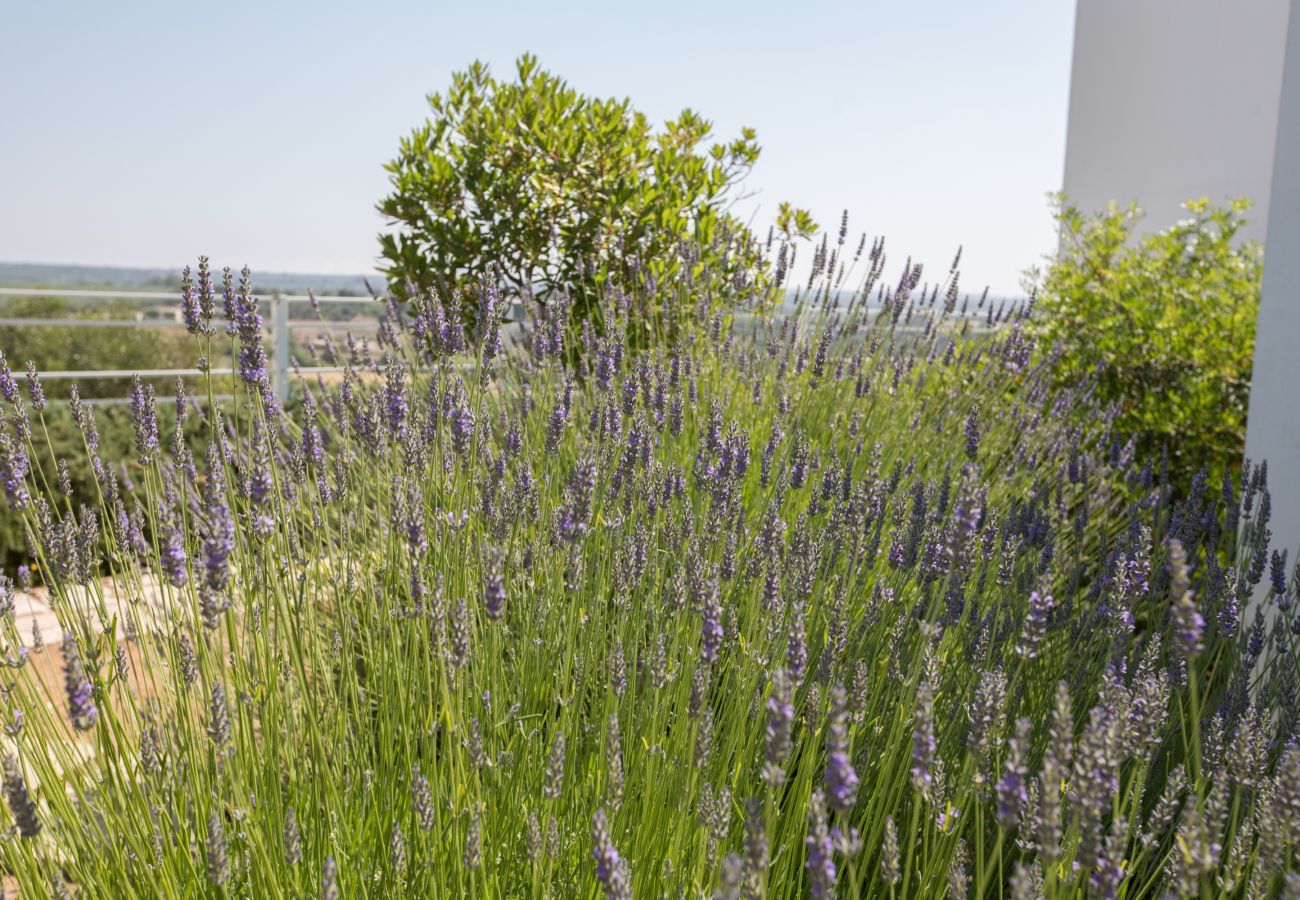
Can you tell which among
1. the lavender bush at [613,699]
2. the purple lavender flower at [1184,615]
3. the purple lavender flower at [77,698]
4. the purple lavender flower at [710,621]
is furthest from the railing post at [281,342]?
the purple lavender flower at [1184,615]

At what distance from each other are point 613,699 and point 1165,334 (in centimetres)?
448

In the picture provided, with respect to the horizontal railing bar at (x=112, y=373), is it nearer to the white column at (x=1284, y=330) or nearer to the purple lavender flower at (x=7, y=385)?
the purple lavender flower at (x=7, y=385)

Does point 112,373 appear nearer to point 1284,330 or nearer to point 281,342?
point 281,342

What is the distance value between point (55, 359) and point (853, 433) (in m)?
8.50

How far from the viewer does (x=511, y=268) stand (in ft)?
17.8

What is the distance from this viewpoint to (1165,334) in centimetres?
512

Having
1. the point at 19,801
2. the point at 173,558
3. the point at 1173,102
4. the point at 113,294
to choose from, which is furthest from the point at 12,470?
the point at 1173,102

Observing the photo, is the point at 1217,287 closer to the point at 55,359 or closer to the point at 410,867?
the point at 410,867

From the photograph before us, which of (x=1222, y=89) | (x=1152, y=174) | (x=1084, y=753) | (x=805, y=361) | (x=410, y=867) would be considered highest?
(x=1222, y=89)

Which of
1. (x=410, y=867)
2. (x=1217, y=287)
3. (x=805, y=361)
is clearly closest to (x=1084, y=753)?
(x=410, y=867)

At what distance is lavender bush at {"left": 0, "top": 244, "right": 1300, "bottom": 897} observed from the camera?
126cm

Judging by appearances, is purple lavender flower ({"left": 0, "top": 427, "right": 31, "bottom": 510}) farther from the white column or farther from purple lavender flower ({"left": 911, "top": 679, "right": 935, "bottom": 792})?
the white column

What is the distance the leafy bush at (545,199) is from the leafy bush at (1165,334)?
181cm

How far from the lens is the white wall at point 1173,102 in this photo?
29.6 feet
